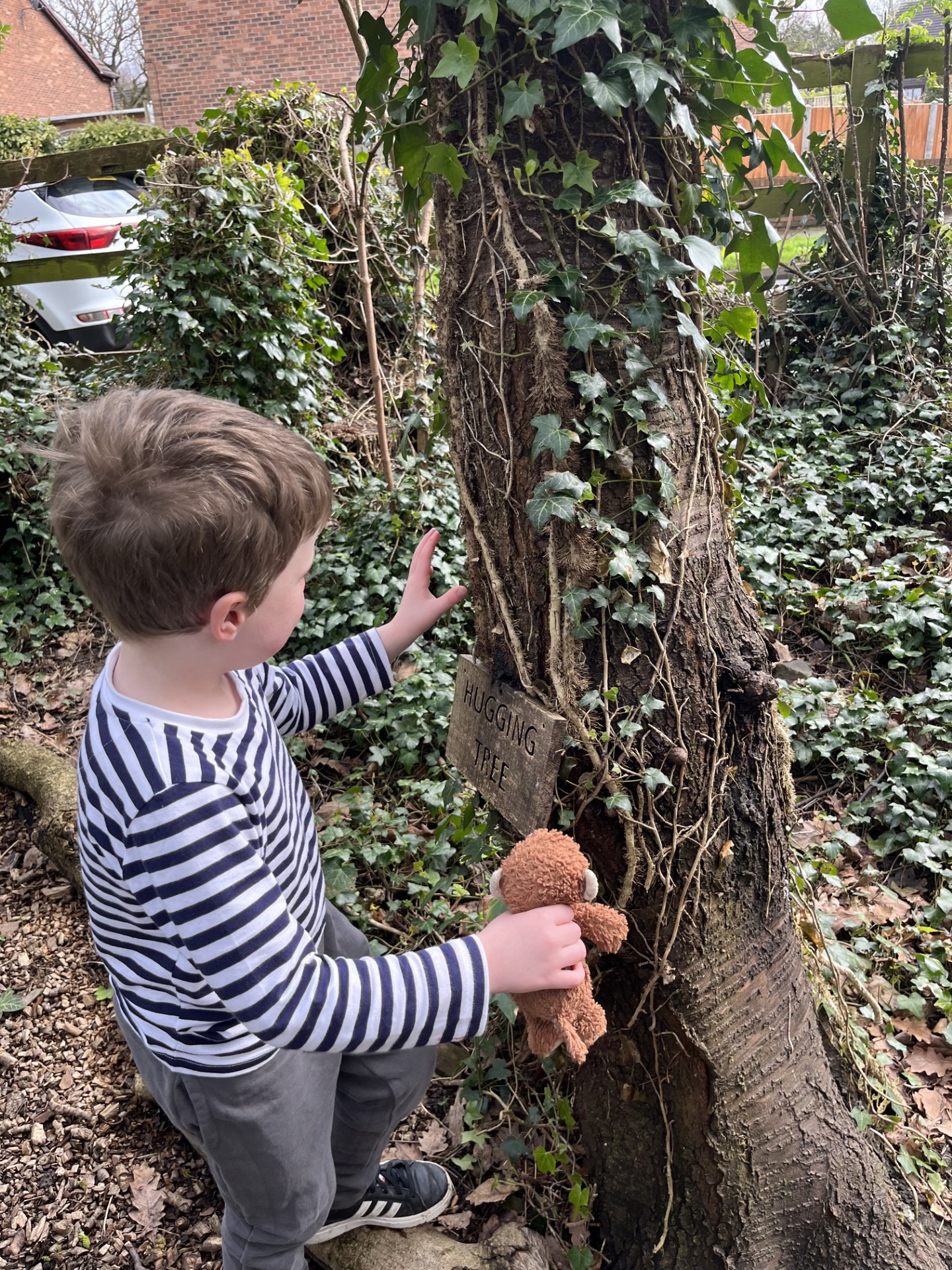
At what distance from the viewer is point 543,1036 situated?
4.09ft

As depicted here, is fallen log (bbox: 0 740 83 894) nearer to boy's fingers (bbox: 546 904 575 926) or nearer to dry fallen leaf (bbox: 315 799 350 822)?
dry fallen leaf (bbox: 315 799 350 822)

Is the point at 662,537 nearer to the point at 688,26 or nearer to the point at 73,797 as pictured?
the point at 688,26

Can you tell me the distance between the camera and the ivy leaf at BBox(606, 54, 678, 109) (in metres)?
1.21

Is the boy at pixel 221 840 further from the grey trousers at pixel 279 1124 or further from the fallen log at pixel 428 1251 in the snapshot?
the fallen log at pixel 428 1251

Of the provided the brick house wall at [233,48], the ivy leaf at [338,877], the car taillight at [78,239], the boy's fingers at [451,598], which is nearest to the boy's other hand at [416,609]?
the boy's fingers at [451,598]

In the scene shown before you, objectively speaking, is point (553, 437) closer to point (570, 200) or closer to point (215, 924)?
point (570, 200)

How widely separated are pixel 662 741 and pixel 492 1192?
49.0 inches

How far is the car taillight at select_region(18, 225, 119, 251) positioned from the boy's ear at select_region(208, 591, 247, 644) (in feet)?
→ 20.2

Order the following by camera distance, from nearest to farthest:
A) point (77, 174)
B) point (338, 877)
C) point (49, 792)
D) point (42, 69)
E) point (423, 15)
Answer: point (423, 15), point (338, 877), point (49, 792), point (77, 174), point (42, 69)

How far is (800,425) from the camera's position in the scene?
475 centimetres

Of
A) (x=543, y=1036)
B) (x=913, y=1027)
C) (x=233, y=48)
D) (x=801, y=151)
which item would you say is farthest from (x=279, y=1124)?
(x=233, y=48)

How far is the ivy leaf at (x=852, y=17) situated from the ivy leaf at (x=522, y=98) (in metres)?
0.52

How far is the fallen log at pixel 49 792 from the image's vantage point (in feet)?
9.68

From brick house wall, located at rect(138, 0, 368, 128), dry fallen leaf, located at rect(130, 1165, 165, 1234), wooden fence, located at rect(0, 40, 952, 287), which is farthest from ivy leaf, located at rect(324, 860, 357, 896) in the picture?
brick house wall, located at rect(138, 0, 368, 128)
